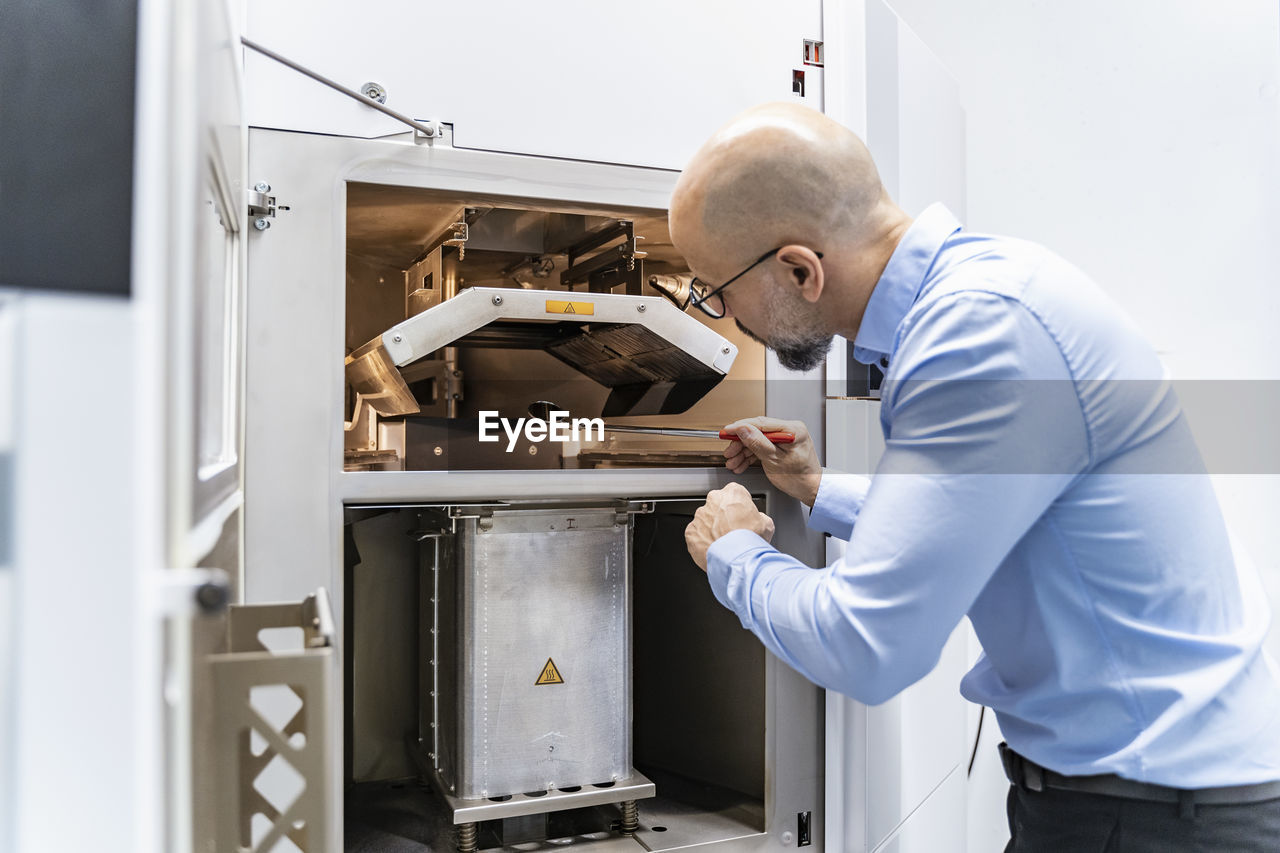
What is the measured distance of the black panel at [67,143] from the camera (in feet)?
2.23

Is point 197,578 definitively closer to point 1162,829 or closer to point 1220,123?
point 1162,829

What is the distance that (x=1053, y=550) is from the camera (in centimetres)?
94

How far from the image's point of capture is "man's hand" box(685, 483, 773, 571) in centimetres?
116

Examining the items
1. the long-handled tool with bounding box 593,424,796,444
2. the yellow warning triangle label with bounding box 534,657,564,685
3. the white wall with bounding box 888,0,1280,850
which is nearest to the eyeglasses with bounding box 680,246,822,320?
the long-handled tool with bounding box 593,424,796,444

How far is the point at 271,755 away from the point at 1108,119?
2.21 m

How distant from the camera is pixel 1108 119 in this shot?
2.15 metres

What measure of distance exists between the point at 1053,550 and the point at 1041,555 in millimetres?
13

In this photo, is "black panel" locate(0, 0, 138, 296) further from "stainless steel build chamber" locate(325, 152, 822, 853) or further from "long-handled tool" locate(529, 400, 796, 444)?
"long-handled tool" locate(529, 400, 796, 444)

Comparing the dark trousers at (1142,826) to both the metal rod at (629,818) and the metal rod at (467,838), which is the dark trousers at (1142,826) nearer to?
the metal rod at (629,818)

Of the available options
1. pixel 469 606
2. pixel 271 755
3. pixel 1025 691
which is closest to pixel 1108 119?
pixel 1025 691

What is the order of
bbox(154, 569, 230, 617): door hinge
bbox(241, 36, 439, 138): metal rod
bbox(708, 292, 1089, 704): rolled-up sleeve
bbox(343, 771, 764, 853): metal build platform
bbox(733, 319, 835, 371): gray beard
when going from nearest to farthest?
bbox(154, 569, 230, 617): door hinge < bbox(708, 292, 1089, 704): rolled-up sleeve < bbox(241, 36, 439, 138): metal rod < bbox(733, 319, 835, 371): gray beard < bbox(343, 771, 764, 853): metal build platform

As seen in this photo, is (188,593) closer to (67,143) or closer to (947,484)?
(67,143)

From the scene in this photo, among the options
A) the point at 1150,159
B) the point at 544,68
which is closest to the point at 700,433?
the point at 544,68

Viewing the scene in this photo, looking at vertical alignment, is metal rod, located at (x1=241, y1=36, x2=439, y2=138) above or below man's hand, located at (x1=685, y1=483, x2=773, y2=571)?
above
